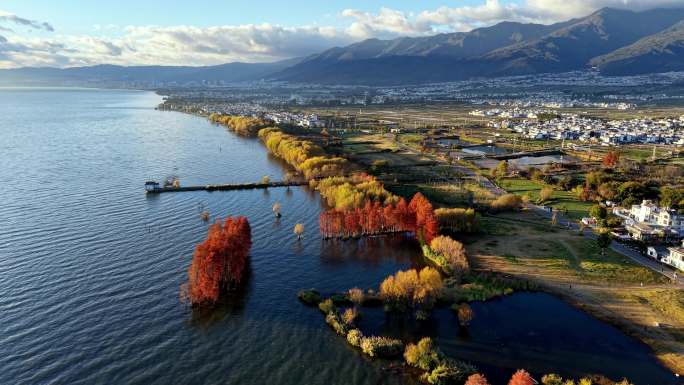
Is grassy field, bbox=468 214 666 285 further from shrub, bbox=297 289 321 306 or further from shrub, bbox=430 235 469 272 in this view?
shrub, bbox=297 289 321 306

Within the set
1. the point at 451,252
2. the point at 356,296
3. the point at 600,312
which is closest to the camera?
the point at 600,312

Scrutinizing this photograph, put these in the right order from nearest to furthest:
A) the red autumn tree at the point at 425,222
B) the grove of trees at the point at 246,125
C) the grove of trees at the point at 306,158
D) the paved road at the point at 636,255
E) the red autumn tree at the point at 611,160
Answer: the paved road at the point at 636,255 < the red autumn tree at the point at 425,222 < the grove of trees at the point at 306,158 < the red autumn tree at the point at 611,160 < the grove of trees at the point at 246,125

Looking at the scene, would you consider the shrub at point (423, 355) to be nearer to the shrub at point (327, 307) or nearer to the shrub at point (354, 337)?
the shrub at point (354, 337)

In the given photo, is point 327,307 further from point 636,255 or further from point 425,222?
point 636,255

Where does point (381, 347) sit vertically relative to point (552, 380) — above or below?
above

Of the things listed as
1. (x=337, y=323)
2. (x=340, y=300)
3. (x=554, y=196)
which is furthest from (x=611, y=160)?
(x=337, y=323)

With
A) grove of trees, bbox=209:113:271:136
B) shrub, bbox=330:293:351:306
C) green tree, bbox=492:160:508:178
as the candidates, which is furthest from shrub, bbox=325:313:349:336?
grove of trees, bbox=209:113:271:136

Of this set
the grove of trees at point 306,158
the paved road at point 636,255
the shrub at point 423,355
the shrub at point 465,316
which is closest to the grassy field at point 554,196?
the paved road at point 636,255
